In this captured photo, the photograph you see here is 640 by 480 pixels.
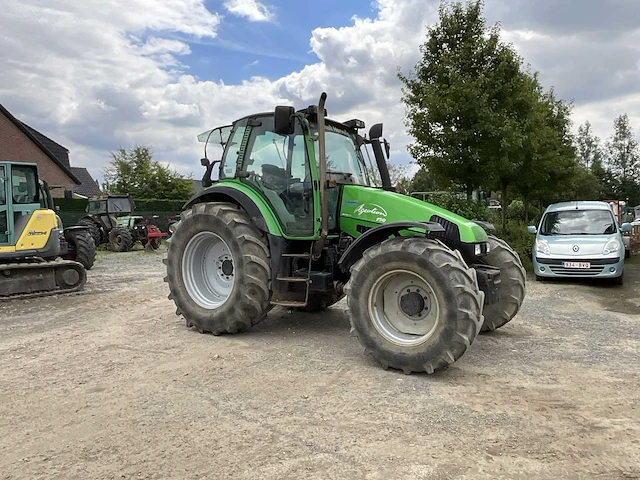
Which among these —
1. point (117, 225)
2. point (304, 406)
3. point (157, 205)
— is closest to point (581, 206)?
point (304, 406)

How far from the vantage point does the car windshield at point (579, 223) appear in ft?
36.2

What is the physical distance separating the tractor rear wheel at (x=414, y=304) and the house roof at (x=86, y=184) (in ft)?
147

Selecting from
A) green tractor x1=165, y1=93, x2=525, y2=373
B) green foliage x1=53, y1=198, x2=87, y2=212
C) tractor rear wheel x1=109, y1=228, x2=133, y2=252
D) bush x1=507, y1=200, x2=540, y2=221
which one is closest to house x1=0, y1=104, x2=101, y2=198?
green foliage x1=53, y1=198, x2=87, y2=212

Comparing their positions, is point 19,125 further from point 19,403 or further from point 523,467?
point 523,467

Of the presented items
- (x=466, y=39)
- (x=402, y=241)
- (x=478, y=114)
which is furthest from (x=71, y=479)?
(x=466, y=39)

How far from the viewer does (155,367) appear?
4.98m

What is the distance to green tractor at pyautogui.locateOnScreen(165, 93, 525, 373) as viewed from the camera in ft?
15.3

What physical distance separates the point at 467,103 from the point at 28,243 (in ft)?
33.1

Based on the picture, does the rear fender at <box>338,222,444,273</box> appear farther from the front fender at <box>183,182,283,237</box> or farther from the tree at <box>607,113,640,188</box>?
the tree at <box>607,113,640,188</box>

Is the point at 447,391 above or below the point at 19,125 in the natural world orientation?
below

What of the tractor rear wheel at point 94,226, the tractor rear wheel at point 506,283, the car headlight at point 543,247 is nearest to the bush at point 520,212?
the car headlight at point 543,247

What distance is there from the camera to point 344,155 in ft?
20.6

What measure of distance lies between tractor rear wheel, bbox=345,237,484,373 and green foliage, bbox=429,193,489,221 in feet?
30.8

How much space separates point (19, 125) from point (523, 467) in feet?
116
